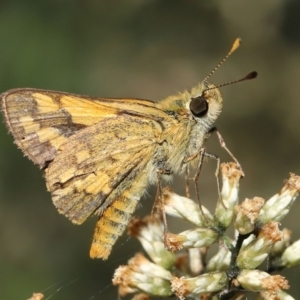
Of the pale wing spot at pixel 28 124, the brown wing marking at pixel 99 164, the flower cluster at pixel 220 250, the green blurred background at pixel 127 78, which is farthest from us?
the green blurred background at pixel 127 78

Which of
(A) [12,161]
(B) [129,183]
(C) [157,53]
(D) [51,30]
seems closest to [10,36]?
(D) [51,30]

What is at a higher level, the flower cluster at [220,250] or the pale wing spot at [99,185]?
the pale wing spot at [99,185]

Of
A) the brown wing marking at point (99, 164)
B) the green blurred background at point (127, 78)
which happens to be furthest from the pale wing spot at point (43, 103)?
the green blurred background at point (127, 78)

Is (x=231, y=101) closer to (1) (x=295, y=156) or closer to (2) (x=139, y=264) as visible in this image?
(1) (x=295, y=156)

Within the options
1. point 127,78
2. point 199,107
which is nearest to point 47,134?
point 199,107

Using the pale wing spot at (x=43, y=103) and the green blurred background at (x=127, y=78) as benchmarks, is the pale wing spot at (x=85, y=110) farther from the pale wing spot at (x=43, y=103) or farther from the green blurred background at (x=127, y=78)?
the green blurred background at (x=127, y=78)

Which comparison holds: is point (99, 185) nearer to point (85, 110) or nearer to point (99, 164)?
point (99, 164)
